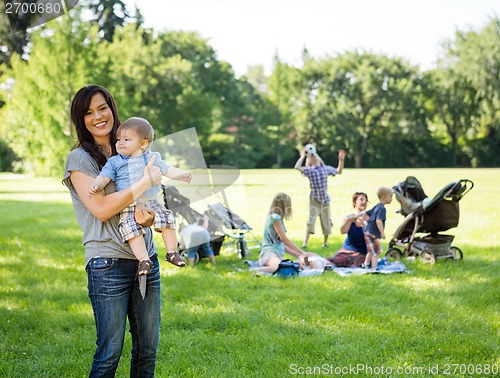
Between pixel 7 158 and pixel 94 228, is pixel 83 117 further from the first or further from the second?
pixel 7 158

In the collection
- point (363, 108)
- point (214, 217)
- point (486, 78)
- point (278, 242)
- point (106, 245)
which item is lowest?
point (278, 242)

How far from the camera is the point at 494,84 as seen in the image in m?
45.6

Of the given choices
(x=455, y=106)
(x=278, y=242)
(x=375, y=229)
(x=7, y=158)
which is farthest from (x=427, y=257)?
(x=455, y=106)

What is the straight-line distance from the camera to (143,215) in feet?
8.13

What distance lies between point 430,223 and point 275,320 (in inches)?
135

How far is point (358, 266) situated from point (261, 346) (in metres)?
3.19

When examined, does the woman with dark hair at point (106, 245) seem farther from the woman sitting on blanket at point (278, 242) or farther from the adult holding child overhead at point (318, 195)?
the adult holding child overhead at point (318, 195)

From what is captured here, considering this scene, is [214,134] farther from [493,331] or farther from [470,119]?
[493,331]

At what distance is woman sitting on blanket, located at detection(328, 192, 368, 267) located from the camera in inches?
283

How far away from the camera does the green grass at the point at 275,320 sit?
13.0 feet

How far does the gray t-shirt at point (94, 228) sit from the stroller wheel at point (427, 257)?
5.61 m

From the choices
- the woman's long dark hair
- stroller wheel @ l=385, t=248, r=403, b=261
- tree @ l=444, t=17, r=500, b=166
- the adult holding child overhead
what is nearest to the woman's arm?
the woman's long dark hair

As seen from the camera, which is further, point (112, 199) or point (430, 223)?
point (430, 223)

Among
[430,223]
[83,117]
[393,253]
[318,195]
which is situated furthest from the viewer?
[318,195]
